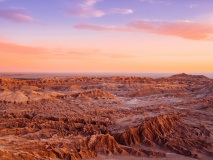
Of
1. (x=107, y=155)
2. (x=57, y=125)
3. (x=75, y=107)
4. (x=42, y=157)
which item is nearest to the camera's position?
(x=42, y=157)

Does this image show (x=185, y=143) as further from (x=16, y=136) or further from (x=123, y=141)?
(x=16, y=136)

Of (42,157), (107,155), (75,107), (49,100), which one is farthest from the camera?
(49,100)

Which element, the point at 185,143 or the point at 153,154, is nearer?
the point at 153,154

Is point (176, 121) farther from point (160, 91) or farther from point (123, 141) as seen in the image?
point (160, 91)

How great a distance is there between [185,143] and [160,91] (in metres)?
23.9

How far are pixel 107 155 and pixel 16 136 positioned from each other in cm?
566

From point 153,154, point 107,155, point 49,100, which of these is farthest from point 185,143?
point 49,100

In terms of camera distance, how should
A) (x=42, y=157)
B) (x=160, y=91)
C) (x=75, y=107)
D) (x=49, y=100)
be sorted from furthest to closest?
(x=160, y=91)
(x=49, y=100)
(x=75, y=107)
(x=42, y=157)

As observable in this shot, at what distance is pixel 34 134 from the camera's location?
1623cm

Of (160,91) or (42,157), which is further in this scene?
(160,91)

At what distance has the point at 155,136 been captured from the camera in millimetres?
16516

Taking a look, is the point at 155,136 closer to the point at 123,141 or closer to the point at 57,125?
the point at 123,141

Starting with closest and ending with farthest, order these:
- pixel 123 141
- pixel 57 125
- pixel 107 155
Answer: pixel 107 155, pixel 123 141, pixel 57 125

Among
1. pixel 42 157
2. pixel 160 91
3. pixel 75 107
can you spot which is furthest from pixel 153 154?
pixel 160 91
